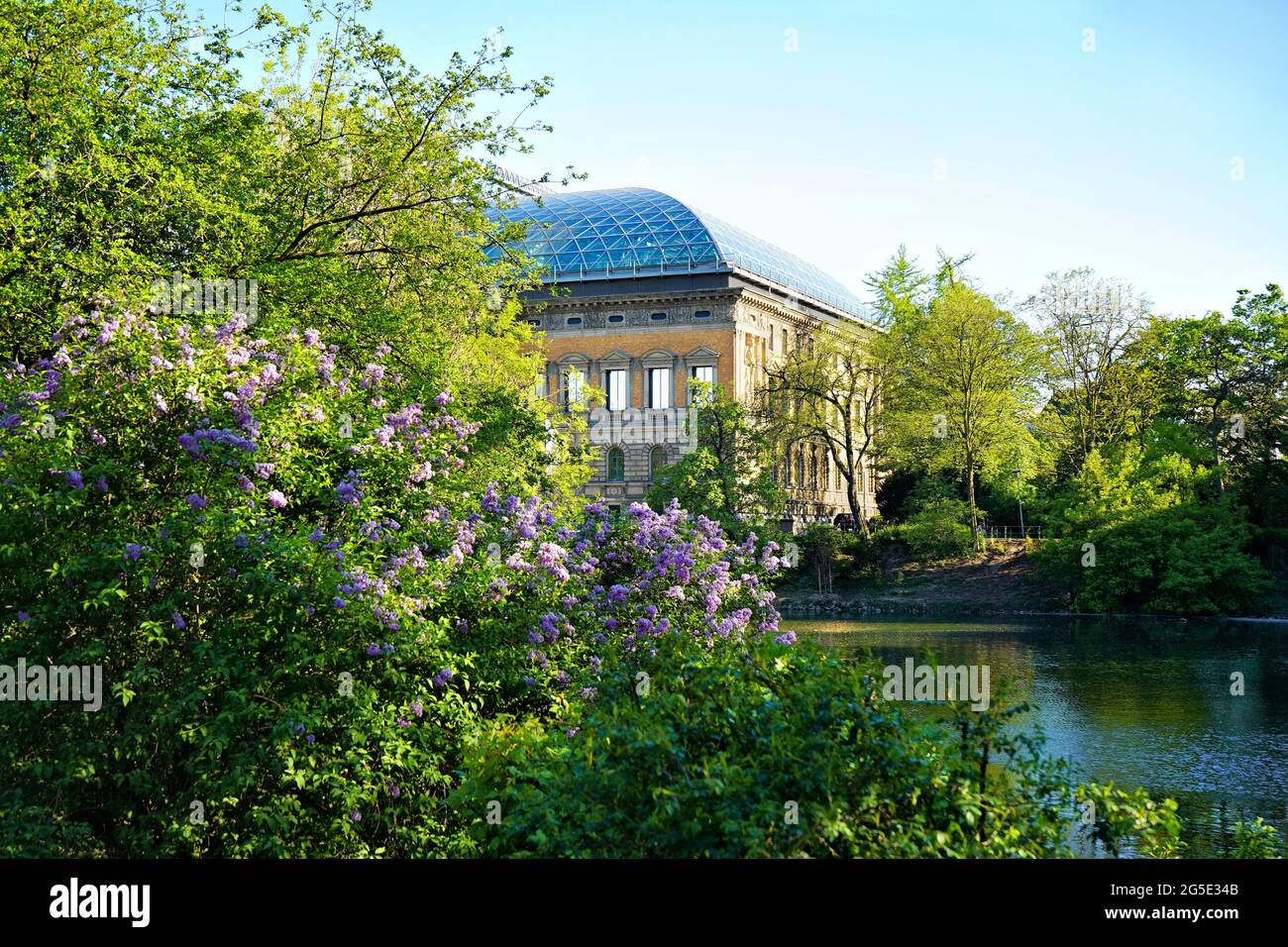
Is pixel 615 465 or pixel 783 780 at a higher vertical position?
pixel 615 465

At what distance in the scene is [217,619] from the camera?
32.9 feet

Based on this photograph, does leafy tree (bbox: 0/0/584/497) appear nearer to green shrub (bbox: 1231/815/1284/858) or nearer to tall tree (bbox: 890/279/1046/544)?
green shrub (bbox: 1231/815/1284/858)

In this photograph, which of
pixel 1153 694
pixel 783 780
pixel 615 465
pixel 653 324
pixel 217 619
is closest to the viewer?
pixel 783 780

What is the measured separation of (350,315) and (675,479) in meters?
32.1

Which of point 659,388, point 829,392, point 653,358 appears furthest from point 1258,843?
point 653,358

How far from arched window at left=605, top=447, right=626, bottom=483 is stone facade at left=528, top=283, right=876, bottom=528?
0.06m

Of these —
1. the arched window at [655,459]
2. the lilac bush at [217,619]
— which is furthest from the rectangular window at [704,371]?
the lilac bush at [217,619]

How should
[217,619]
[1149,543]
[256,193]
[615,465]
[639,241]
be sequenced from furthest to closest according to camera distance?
1. [639,241]
2. [615,465]
3. [1149,543]
4. [256,193]
5. [217,619]

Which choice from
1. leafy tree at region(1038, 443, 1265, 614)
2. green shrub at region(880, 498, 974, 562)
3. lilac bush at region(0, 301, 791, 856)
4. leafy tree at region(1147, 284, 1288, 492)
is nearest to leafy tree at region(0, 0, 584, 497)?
lilac bush at region(0, 301, 791, 856)

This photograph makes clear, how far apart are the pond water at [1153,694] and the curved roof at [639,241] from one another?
27080 mm

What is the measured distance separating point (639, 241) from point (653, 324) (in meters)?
5.04

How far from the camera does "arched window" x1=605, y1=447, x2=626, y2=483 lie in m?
67.9

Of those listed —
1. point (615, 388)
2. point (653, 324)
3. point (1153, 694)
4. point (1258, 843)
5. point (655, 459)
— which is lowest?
point (1153, 694)

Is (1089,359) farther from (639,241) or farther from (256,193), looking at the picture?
(256,193)
